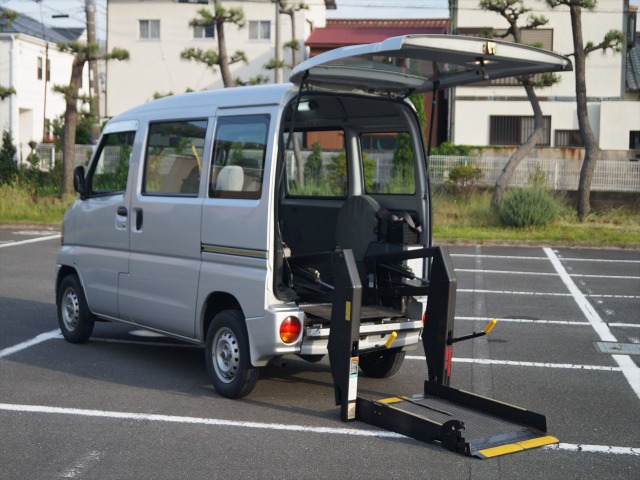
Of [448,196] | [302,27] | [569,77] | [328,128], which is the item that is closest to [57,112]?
[302,27]

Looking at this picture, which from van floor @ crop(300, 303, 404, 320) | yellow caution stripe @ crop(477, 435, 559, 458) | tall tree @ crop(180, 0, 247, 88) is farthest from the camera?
tall tree @ crop(180, 0, 247, 88)

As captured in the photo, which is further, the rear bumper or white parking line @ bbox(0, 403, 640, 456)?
the rear bumper

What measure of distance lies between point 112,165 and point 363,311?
299 centimetres

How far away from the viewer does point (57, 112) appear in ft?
184

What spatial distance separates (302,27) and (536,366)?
141ft

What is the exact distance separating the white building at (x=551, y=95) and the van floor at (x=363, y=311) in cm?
3267

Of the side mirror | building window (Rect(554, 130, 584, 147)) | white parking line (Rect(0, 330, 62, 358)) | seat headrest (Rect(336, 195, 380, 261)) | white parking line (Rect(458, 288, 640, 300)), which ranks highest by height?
building window (Rect(554, 130, 584, 147))

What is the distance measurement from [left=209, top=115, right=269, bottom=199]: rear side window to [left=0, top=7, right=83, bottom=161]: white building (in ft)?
135

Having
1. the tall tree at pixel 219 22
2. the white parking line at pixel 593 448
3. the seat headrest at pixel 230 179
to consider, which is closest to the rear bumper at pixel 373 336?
the seat headrest at pixel 230 179

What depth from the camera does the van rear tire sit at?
767 centimetres

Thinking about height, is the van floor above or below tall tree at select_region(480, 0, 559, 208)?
below

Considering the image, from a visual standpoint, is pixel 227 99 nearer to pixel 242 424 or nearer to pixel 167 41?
pixel 242 424

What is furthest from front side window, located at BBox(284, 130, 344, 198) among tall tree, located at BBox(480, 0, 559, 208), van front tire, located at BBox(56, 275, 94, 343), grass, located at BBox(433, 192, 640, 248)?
tall tree, located at BBox(480, 0, 559, 208)

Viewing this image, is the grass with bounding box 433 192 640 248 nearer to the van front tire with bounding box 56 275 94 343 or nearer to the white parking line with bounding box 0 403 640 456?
the van front tire with bounding box 56 275 94 343
